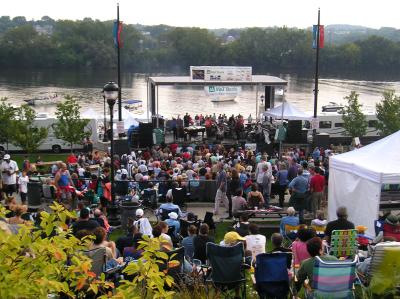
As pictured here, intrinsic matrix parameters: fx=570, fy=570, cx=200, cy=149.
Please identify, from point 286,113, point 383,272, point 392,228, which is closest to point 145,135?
point 286,113

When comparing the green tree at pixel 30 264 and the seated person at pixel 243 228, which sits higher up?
the green tree at pixel 30 264

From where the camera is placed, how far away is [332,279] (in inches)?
289

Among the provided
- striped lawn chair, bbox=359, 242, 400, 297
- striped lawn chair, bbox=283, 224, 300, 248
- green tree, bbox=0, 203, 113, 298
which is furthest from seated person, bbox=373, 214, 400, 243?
green tree, bbox=0, 203, 113, 298

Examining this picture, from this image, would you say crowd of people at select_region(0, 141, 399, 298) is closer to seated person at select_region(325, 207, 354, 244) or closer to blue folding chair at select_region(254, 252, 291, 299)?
seated person at select_region(325, 207, 354, 244)

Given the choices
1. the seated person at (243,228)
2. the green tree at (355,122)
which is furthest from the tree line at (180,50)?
the seated person at (243,228)

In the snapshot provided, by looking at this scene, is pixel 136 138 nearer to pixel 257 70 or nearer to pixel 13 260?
pixel 13 260

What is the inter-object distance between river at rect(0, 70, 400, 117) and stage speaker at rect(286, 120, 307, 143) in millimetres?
31975

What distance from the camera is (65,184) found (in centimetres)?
1508

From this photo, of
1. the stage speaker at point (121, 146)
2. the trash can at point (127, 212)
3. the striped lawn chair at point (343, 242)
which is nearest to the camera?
the striped lawn chair at point (343, 242)

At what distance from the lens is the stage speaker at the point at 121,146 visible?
2335 centimetres

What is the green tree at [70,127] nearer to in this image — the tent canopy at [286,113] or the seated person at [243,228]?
the tent canopy at [286,113]

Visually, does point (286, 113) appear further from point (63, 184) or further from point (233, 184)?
point (63, 184)

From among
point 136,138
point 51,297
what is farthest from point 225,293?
point 136,138

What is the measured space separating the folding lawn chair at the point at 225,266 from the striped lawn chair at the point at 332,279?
1.21 metres
